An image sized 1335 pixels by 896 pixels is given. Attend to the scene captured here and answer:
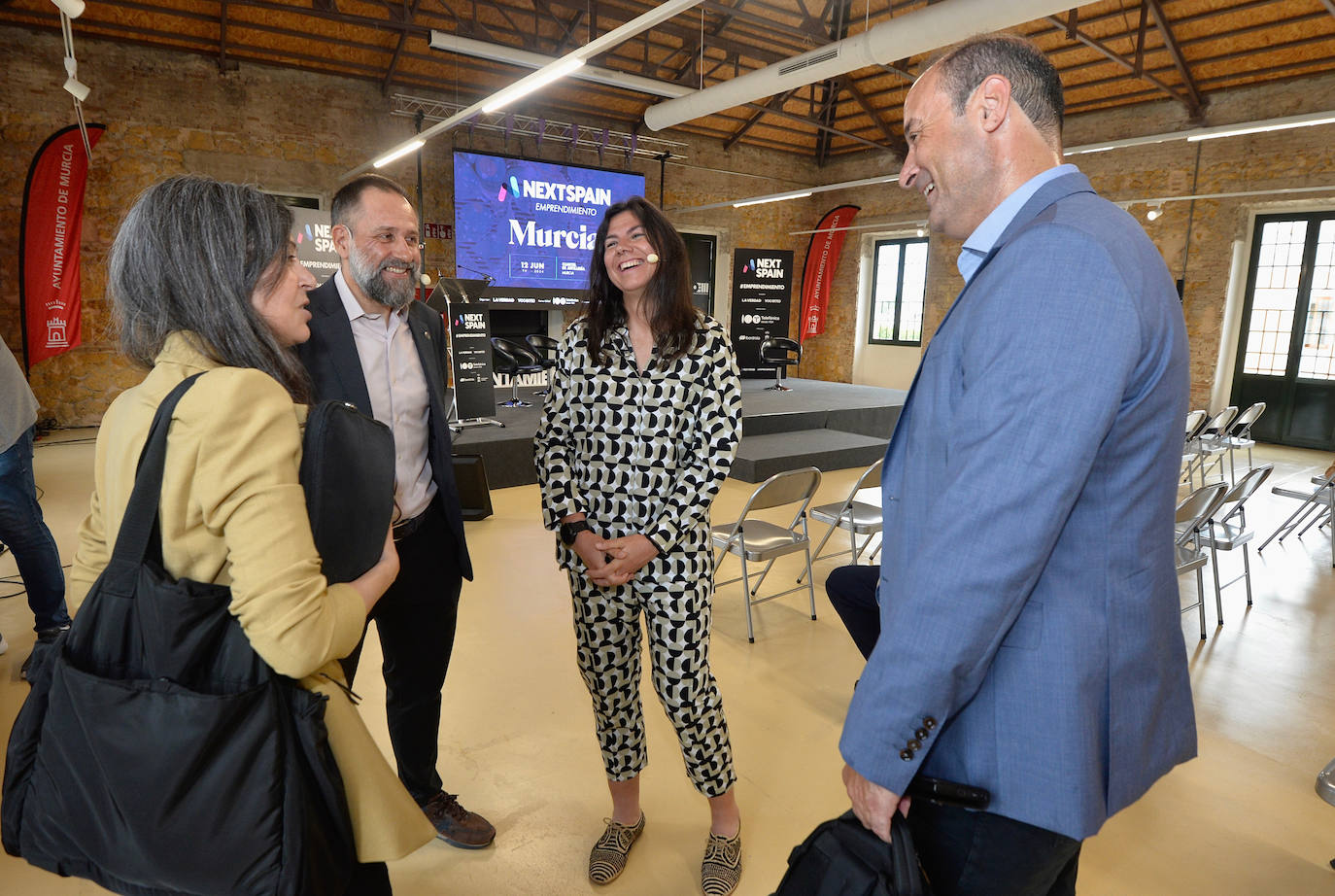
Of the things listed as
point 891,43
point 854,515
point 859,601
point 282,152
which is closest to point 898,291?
point 891,43

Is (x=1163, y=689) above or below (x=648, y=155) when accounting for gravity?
below

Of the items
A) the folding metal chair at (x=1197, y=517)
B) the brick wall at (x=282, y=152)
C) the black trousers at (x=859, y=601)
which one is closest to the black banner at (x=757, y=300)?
the brick wall at (x=282, y=152)

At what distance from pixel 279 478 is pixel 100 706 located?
33 cm

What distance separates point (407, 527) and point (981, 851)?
1409mm

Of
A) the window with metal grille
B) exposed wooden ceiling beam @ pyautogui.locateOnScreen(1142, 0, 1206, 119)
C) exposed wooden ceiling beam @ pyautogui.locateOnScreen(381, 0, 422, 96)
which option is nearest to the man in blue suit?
exposed wooden ceiling beam @ pyautogui.locateOnScreen(381, 0, 422, 96)

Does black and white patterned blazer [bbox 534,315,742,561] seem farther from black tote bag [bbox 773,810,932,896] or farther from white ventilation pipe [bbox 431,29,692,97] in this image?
white ventilation pipe [bbox 431,29,692,97]

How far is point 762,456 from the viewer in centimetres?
663

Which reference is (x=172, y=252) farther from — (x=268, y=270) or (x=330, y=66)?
(x=330, y=66)

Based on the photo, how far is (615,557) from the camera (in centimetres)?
177

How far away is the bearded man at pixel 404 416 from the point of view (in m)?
1.72

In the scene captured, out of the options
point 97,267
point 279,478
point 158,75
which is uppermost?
point 158,75

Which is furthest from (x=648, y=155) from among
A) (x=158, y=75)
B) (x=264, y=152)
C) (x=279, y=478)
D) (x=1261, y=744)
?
(x=279, y=478)

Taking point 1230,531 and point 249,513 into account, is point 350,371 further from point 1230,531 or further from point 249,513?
point 1230,531

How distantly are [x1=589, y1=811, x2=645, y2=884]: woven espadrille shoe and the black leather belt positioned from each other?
1.02 meters
